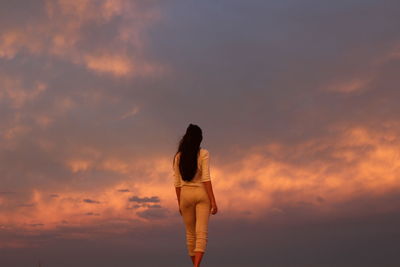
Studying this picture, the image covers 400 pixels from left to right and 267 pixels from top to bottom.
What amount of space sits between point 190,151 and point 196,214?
1.69 meters

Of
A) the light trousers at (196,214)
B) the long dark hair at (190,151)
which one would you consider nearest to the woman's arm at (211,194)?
the light trousers at (196,214)

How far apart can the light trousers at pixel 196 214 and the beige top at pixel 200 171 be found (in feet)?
0.43

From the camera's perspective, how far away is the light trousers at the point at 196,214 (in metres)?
15.1

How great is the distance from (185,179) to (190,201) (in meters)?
0.60

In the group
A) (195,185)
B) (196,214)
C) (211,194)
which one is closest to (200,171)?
(195,185)

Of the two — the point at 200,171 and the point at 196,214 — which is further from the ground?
the point at 200,171

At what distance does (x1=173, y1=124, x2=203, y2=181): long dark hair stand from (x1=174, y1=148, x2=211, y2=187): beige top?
108mm

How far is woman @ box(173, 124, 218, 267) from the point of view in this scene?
1506 centimetres

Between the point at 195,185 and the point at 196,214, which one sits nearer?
the point at 195,185

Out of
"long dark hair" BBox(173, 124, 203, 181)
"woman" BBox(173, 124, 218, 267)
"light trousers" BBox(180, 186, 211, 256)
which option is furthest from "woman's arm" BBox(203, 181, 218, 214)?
"long dark hair" BBox(173, 124, 203, 181)

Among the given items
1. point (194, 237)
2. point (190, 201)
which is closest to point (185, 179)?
point (190, 201)

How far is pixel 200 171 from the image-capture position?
15203mm

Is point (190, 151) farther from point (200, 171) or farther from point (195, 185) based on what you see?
point (195, 185)

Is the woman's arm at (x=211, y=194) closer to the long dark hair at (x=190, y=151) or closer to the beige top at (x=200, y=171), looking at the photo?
the beige top at (x=200, y=171)
